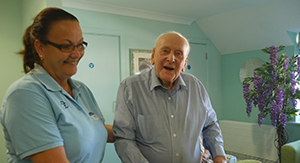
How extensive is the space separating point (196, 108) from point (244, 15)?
3.16 m

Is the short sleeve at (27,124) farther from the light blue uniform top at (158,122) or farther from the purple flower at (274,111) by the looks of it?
the purple flower at (274,111)

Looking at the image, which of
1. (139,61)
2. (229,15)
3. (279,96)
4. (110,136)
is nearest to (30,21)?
(139,61)

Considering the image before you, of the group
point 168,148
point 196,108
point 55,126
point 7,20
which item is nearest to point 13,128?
point 55,126

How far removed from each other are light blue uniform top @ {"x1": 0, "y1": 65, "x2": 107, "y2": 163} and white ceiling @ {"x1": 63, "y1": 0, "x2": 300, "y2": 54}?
2.67 meters

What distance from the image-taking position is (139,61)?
13.3 ft

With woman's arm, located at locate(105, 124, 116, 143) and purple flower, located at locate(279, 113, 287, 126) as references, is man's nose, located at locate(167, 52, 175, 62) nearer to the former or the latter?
woman's arm, located at locate(105, 124, 116, 143)

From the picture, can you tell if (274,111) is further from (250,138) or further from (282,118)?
(250,138)

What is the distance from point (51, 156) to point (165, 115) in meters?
0.68

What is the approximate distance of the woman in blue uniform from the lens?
0.87 m

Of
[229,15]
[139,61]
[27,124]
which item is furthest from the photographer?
[229,15]

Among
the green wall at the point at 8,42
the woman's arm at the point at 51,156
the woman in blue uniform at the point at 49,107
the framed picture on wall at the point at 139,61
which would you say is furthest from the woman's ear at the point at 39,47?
the framed picture on wall at the point at 139,61

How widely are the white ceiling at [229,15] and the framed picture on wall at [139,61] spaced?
0.60 m

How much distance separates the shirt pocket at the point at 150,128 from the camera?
1.37 m

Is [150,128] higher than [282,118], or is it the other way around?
[150,128]
